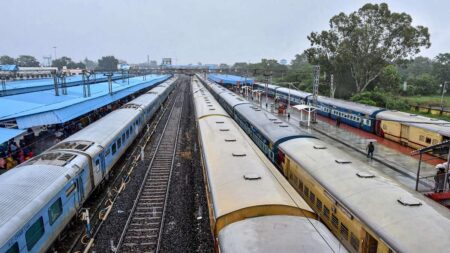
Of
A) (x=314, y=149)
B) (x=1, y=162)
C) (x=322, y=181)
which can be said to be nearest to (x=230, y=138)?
(x=314, y=149)

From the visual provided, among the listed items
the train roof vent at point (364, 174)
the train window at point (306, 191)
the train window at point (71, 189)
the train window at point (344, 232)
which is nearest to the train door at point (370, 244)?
the train window at point (344, 232)

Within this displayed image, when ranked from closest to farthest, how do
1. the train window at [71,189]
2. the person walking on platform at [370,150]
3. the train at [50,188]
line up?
the train at [50,188] < the train window at [71,189] < the person walking on platform at [370,150]

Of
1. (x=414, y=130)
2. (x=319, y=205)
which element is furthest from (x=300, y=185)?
(x=414, y=130)

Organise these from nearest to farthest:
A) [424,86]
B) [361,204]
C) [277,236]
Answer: [277,236] < [361,204] < [424,86]

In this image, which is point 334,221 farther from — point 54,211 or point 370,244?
point 54,211

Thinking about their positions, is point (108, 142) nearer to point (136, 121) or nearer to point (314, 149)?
point (136, 121)

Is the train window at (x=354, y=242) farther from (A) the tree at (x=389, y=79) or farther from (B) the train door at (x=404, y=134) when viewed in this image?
(A) the tree at (x=389, y=79)

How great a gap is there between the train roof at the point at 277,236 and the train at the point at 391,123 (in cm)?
1648

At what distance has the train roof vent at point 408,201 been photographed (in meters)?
9.02

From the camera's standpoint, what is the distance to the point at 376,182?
10.8 metres

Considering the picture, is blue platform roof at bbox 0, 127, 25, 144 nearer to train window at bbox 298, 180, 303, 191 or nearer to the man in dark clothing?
train window at bbox 298, 180, 303, 191

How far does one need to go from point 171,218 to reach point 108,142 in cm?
616

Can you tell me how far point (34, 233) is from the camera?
1002 cm

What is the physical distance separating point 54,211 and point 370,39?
52.0 meters
